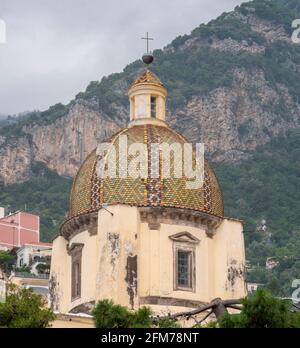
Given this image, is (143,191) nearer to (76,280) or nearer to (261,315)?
(76,280)

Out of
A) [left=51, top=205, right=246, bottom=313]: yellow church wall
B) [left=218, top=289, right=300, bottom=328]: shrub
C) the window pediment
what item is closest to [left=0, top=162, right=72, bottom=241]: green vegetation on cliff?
[left=51, top=205, right=246, bottom=313]: yellow church wall

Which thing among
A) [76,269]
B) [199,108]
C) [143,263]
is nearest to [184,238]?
[143,263]

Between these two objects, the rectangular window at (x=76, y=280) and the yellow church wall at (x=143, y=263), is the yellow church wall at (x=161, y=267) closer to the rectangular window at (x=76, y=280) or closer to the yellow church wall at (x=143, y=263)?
the yellow church wall at (x=143, y=263)

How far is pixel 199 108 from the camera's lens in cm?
13112

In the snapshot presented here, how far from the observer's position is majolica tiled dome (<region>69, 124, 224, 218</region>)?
112 ft

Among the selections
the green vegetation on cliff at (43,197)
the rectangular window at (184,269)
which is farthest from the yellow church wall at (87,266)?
the green vegetation on cliff at (43,197)

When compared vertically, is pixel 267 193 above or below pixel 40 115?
below

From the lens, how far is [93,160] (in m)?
35.7

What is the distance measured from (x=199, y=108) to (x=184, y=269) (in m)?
98.1

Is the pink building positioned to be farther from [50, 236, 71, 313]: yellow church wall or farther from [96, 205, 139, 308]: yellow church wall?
[96, 205, 139, 308]: yellow church wall

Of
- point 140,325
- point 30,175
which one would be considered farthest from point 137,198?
point 30,175

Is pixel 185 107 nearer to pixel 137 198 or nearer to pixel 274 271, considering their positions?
pixel 274 271
